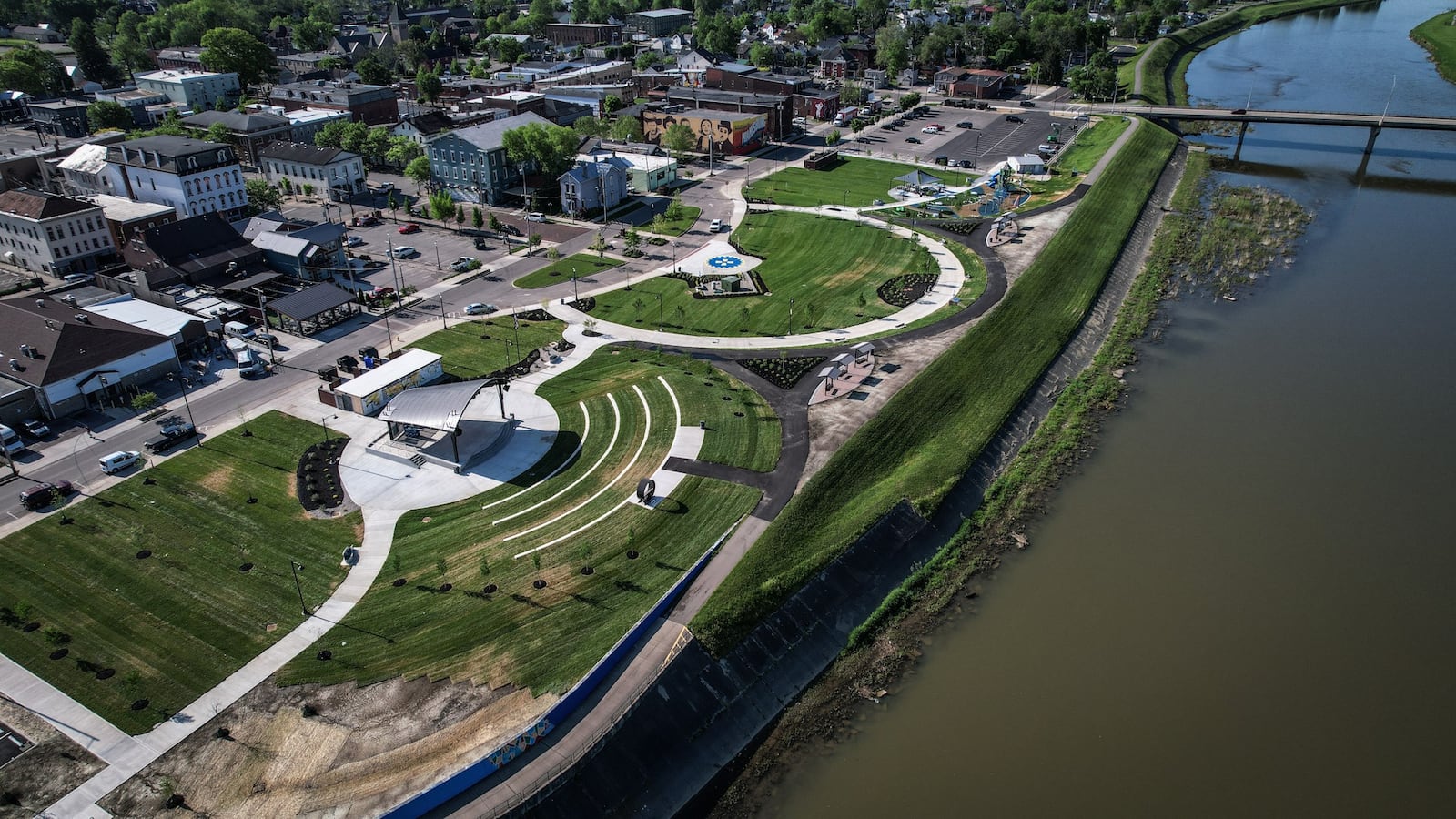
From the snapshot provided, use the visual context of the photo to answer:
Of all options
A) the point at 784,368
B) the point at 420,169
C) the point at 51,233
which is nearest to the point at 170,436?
the point at 51,233

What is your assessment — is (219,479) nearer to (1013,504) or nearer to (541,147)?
(1013,504)

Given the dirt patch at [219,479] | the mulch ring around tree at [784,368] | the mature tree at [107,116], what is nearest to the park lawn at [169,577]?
the dirt patch at [219,479]

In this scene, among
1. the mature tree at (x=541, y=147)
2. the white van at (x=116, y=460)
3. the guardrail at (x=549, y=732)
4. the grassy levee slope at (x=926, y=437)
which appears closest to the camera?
the guardrail at (x=549, y=732)

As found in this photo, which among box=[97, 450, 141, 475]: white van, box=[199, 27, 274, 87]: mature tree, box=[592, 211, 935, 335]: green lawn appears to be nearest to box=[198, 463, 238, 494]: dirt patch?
box=[97, 450, 141, 475]: white van

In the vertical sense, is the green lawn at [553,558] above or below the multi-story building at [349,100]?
below

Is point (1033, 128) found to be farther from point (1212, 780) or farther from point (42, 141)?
point (42, 141)

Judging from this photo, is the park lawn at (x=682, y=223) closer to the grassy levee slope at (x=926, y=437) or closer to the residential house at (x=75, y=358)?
the grassy levee slope at (x=926, y=437)
